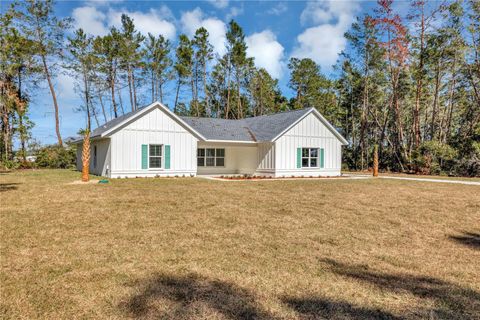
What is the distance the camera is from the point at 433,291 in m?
4.23

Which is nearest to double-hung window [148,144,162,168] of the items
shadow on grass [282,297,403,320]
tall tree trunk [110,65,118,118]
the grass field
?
the grass field

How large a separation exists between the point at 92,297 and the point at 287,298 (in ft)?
7.47

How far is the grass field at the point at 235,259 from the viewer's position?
368 cm

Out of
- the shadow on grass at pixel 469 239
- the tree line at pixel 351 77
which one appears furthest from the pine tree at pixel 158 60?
the shadow on grass at pixel 469 239

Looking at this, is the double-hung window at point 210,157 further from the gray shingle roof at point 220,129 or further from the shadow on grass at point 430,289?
the shadow on grass at point 430,289

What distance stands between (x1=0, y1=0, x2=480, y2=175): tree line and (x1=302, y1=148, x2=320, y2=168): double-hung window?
9.60 metres

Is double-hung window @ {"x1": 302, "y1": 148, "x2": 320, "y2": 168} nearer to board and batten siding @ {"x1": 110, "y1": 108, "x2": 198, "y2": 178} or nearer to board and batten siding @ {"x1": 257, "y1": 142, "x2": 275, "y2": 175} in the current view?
board and batten siding @ {"x1": 257, "y1": 142, "x2": 275, "y2": 175}

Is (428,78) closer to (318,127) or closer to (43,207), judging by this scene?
(318,127)

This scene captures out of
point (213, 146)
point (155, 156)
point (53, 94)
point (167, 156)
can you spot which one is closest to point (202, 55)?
point (53, 94)

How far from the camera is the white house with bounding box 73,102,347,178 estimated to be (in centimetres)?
1803

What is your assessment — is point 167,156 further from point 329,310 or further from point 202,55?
point 202,55

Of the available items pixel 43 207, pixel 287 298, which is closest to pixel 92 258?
pixel 287 298

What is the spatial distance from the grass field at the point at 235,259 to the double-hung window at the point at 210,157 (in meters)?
11.5

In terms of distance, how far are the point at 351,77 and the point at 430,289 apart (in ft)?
103
